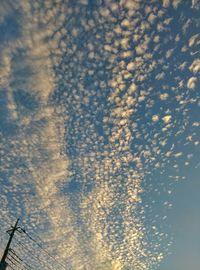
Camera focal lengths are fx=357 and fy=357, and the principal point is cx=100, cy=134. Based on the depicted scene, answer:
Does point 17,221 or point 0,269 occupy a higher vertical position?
point 17,221

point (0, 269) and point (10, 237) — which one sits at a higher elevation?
point (10, 237)

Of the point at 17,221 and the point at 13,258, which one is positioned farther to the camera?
the point at 17,221

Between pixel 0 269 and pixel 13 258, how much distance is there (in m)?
1.56

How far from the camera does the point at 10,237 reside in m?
34.8

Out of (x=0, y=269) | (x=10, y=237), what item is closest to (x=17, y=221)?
(x=10, y=237)

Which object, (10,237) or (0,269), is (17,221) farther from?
(0,269)

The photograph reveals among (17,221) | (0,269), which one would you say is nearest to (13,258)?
(0,269)

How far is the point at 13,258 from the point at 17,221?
3.93 meters

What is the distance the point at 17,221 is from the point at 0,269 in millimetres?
5194

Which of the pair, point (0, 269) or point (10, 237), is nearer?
point (0, 269)

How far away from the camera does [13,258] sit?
33375 mm

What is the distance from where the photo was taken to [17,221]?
119 ft

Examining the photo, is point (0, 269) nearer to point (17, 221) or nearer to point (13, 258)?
point (13, 258)

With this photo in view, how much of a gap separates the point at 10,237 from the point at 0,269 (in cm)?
338
